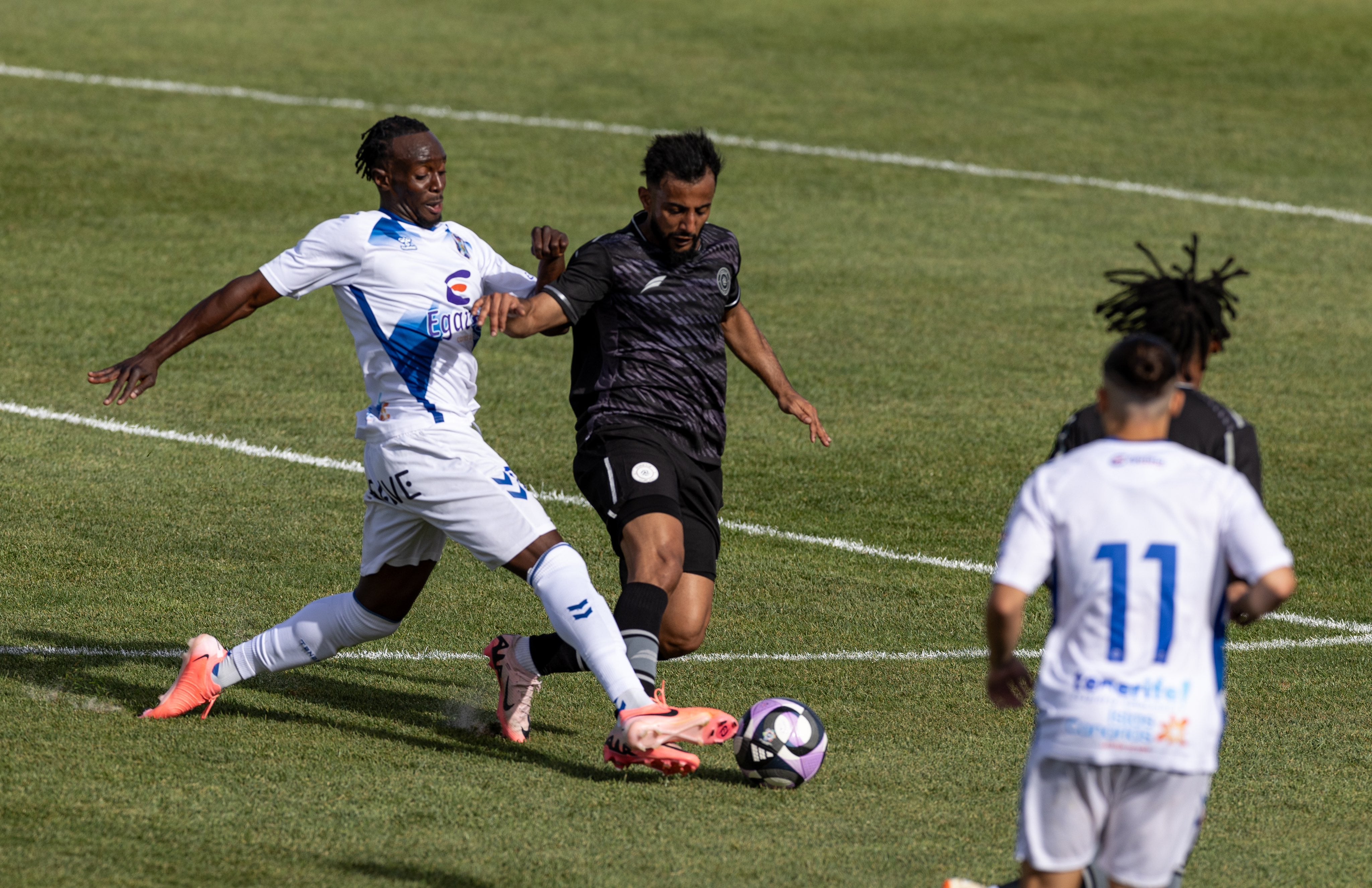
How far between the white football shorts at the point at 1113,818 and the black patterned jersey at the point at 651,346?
10.8 ft

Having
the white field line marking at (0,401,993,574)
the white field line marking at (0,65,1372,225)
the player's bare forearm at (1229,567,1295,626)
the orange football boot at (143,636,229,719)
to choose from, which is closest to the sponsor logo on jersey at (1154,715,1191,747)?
the player's bare forearm at (1229,567,1295,626)

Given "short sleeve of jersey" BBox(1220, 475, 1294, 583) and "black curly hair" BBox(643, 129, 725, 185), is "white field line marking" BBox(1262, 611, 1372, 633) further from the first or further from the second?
"short sleeve of jersey" BBox(1220, 475, 1294, 583)

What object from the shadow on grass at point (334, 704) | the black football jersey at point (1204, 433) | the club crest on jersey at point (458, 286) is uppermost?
the club crest on jersey at point (458, 286)

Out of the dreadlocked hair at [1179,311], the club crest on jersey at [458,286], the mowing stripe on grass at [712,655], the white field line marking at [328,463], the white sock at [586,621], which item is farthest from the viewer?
the white field line marking at [328,463]

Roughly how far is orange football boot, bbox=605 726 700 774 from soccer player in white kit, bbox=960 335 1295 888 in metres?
2.15

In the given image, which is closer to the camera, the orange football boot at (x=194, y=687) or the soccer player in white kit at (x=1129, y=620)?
the soccer player in white kit at (x=1129, y=620)

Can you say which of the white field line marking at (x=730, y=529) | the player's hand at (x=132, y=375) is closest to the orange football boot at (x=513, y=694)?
the white field line marking at (x=730, y=529)

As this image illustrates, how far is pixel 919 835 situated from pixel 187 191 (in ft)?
49.2

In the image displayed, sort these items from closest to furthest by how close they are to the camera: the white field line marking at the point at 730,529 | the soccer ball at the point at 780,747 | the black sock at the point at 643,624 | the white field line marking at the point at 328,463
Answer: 1. the soccer ball at the point at 780,747
2. the black sock at the point at 643,624
3. the white field line marking at the point at 730,529
4. the white field line marking at the point at 328,463

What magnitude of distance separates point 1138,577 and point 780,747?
8.51 ft

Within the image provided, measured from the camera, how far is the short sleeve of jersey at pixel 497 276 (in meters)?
7.52

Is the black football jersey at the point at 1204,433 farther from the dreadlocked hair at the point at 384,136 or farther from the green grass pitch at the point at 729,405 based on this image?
the dreadlocked hair at the point at 384,136

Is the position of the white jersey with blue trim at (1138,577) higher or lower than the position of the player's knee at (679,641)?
higher

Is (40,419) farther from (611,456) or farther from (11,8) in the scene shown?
(11,8)
